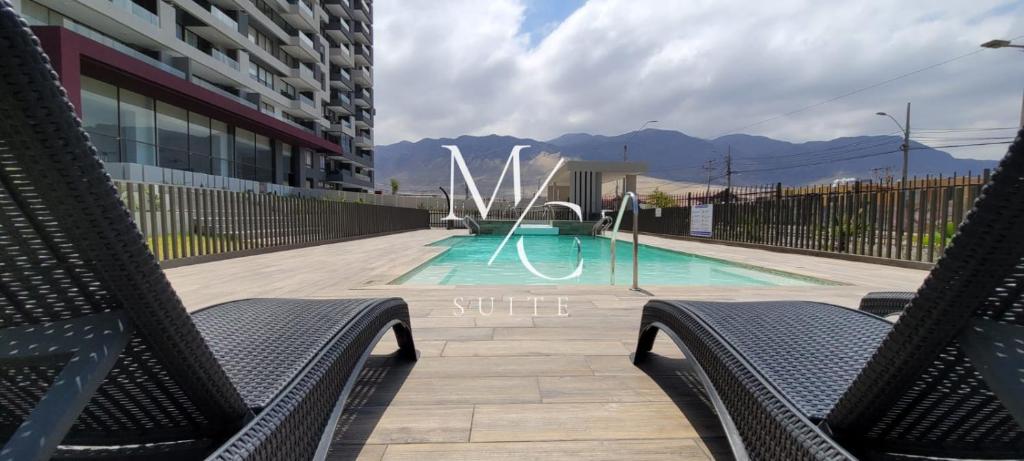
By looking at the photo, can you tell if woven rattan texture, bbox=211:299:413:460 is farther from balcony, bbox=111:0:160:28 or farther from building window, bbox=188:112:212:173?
balcony, bbox=111:0:160:28

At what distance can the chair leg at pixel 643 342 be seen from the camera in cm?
230

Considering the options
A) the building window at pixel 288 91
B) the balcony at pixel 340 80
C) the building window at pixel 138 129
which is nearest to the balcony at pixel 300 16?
the building window at pixel 288 91

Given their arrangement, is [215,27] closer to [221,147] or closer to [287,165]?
[221,147]

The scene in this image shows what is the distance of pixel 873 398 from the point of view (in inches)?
40.0

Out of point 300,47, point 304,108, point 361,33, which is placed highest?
point 361,33

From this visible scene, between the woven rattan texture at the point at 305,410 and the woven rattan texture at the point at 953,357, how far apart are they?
4.30ft

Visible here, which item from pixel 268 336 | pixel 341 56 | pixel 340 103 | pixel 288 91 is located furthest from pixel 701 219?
pixel 341 56

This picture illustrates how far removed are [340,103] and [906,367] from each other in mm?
47325

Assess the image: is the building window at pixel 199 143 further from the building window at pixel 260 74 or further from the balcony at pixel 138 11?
the building window at pixel 260 74

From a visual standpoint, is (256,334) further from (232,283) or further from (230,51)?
(230,51)

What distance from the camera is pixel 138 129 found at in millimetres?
16781

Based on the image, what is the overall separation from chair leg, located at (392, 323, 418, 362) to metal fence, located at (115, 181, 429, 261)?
264 cm

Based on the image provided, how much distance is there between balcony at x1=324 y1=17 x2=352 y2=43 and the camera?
41.9m

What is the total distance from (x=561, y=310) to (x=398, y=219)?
58.7 feet
